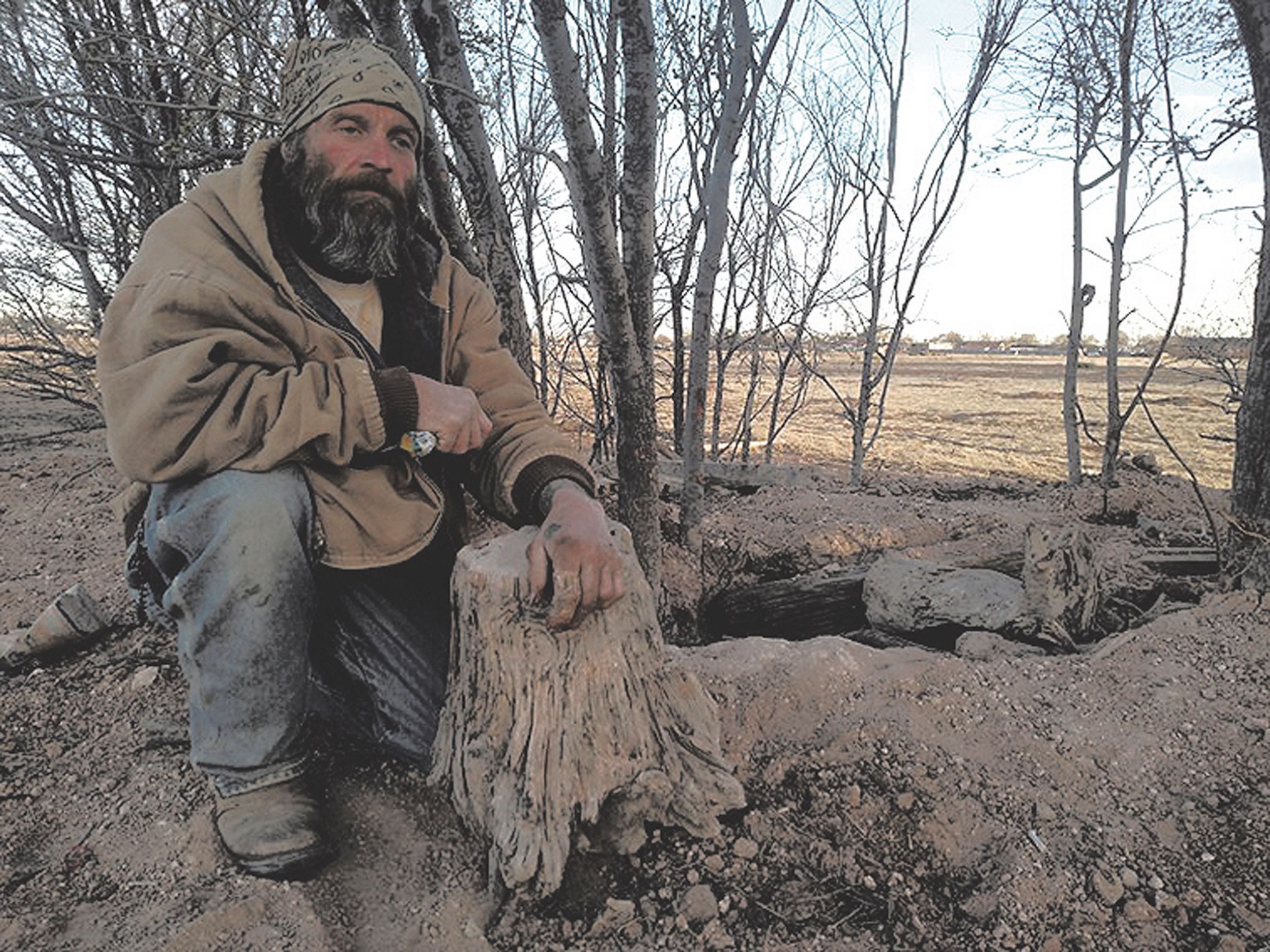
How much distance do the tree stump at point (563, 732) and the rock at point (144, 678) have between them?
1126 millimetres

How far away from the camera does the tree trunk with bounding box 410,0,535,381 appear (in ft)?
8.66

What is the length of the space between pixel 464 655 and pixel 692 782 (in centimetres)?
52

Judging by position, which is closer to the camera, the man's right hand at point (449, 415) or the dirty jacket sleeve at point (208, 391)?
the dirty jacket sleeve at point (208, 391)

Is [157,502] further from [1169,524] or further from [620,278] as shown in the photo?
[1169,524]

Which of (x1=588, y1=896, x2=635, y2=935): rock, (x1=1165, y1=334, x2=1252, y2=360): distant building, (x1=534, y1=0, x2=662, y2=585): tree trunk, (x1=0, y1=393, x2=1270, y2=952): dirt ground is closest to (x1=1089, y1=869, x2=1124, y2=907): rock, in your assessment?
(x1=0, y1=393, x2=1270, y2=952): dirt ground

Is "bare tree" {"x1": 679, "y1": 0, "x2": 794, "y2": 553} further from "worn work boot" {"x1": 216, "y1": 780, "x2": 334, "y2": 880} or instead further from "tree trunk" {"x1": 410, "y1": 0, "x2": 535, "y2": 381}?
"worn work boot" {"x1": 216, "y1": 780, "x2": 334, "y2": 880}

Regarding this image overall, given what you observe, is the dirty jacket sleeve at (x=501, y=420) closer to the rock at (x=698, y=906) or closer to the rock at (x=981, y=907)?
the rock at (x=698, y=906)

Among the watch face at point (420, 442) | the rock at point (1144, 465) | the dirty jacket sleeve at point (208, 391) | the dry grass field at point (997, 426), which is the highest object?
the dirty jacket sleeve at point (208, 391)

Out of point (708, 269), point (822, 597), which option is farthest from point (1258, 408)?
point (708, 269)

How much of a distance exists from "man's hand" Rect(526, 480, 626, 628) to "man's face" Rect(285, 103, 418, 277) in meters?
0.79

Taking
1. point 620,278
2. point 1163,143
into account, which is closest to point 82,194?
point 620,278

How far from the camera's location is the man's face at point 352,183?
5.54ft

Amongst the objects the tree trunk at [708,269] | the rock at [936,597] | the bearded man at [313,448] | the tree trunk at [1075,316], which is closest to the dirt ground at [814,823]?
the bearded man at [313,448]

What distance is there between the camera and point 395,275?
183 centimetres
